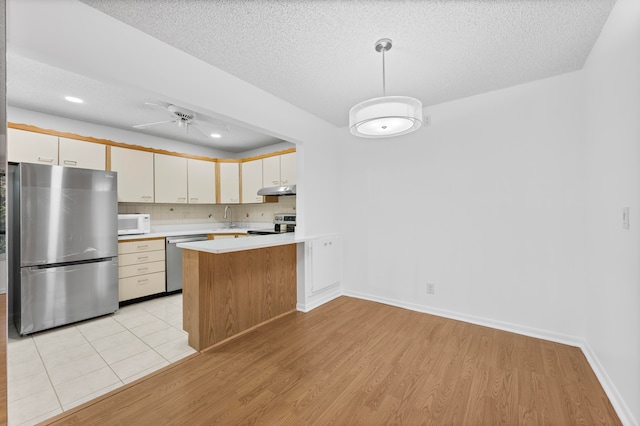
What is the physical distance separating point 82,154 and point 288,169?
2.63 meters

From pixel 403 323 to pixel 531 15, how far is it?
2744 millimetres

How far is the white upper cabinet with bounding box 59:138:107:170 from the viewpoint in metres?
3.25

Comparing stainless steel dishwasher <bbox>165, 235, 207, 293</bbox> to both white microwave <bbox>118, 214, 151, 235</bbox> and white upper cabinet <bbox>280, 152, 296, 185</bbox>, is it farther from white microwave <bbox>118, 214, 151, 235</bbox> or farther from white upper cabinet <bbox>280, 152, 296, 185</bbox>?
white upper cabinet <bbox>280, 152, 296, 185</bbox>

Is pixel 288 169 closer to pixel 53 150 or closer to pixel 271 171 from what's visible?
pixel 271 171

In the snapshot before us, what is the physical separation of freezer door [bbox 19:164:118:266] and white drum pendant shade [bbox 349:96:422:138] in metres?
3.13

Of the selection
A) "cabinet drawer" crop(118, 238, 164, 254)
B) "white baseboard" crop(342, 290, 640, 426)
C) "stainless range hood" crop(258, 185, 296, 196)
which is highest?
"stainless range hood" crop(258, 185, 296, 196)

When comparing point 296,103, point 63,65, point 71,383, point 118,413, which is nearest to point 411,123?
point 296,103

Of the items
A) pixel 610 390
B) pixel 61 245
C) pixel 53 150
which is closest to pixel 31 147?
pixel 53 150

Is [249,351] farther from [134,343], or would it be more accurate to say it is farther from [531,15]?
[531,15]

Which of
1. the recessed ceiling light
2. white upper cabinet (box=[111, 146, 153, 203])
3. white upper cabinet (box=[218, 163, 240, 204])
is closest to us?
the recessed ceiling light

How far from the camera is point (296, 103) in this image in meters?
3.06

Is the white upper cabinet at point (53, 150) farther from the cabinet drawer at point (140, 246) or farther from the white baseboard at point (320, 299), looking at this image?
the white baseboard at point (320, 299)

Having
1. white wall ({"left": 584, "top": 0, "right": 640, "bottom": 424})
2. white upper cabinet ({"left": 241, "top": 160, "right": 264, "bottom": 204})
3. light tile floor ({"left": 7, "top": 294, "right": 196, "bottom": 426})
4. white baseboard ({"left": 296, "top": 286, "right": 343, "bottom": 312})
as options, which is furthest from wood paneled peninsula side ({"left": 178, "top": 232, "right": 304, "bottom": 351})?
white wall ({"left": 584, "top": 0, "right": 640, "bottom": 424})

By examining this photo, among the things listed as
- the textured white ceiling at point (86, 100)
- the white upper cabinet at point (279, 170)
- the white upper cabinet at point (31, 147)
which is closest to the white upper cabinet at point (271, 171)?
the white upper cabinet at point (279, 170)
